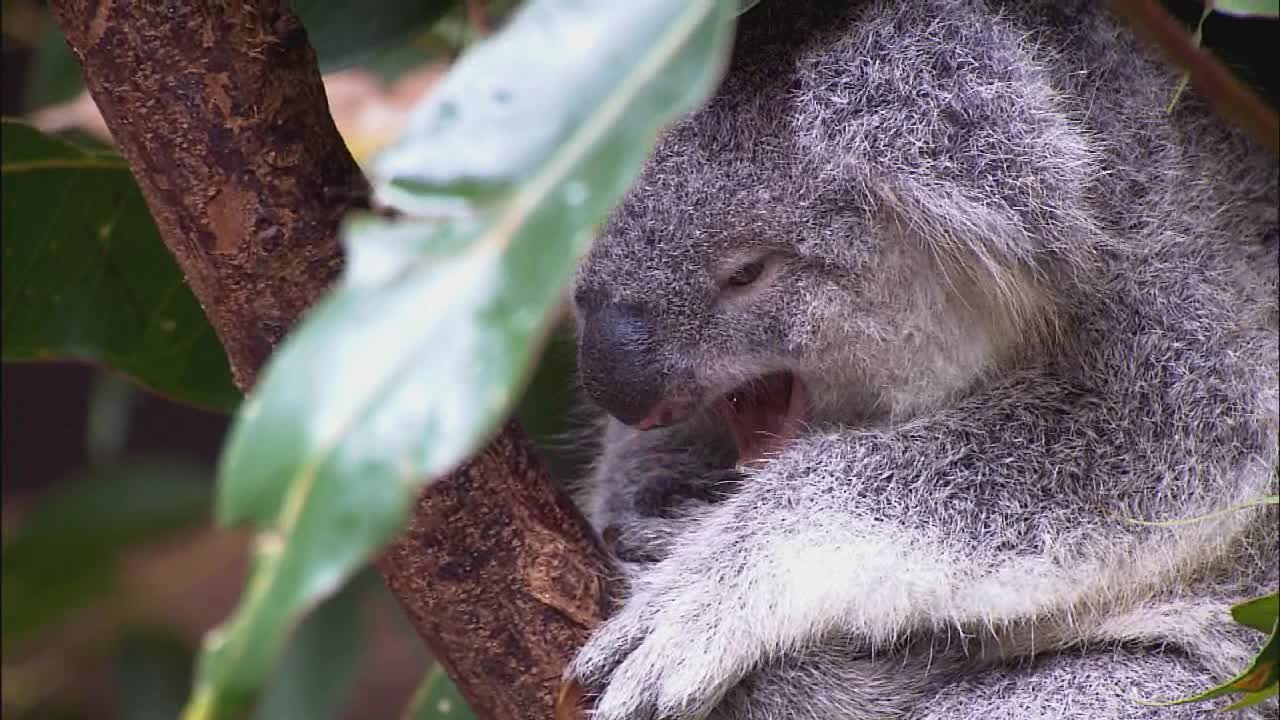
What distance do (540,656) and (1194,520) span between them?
83 cm

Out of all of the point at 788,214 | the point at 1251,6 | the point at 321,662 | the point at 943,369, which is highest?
the point at 1251,6

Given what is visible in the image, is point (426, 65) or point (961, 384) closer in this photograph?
point (961, 384)

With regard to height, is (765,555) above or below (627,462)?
above

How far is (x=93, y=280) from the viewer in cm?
228

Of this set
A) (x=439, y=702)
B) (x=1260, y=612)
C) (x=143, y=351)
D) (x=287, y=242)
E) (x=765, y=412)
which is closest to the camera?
(x=1260, y=612)

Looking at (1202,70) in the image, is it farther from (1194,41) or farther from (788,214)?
(788,214)

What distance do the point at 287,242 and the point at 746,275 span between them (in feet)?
1.90

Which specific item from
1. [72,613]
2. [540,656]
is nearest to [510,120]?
[540,656]

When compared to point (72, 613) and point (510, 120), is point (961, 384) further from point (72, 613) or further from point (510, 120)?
point (72, 613)

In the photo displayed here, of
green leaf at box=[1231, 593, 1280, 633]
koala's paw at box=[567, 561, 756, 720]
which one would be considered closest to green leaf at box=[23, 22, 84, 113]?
koala's paw at box=[567, 561, 756, 720]

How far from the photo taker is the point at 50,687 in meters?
4.54

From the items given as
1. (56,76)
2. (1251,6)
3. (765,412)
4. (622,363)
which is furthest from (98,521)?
(1251,6)

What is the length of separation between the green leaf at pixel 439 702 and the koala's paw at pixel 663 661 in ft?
2.39

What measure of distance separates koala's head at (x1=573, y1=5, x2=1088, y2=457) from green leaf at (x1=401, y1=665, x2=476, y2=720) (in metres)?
0.87
